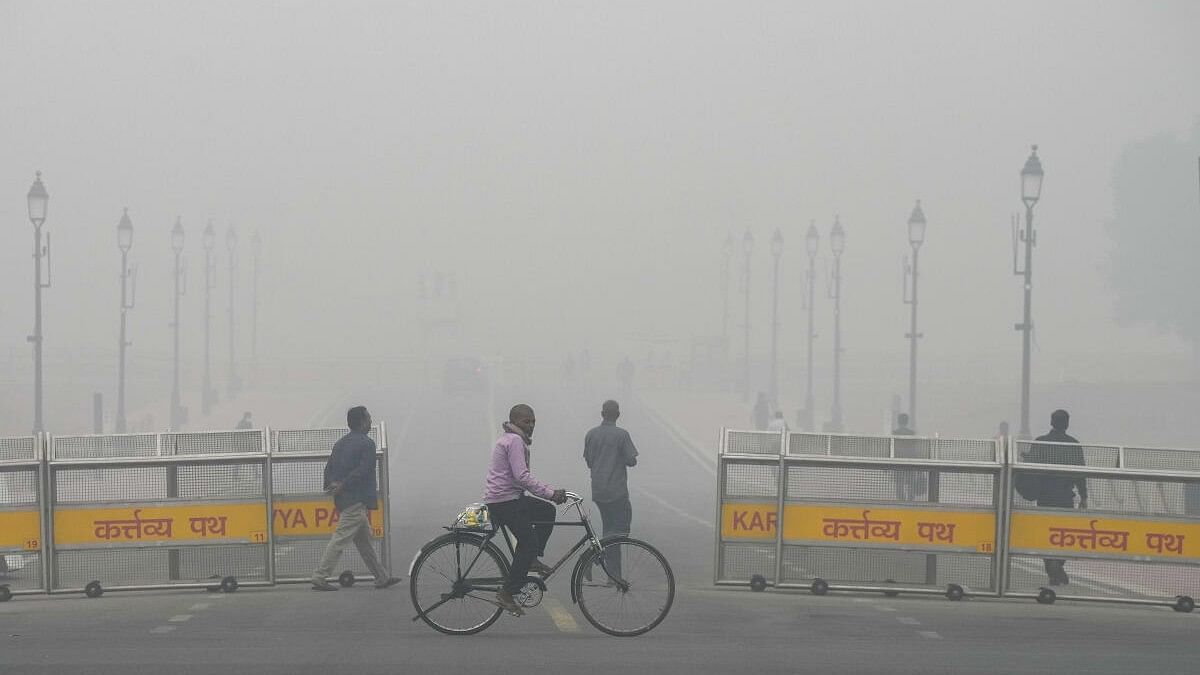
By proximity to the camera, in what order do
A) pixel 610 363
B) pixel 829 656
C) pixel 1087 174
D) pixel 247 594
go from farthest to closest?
pixel 1087 174 < pixel 610 363 < pixel 247 594 < pixel 829 656

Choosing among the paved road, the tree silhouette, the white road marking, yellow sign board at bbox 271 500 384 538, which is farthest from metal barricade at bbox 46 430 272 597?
the tree silhouette

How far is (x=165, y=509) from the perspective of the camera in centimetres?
1644

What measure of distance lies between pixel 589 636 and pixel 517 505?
104 cm

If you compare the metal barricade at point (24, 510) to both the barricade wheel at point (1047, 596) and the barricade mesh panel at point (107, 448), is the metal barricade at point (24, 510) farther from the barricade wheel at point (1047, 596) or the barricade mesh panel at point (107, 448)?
the barricade wheel at point (1047, 596)

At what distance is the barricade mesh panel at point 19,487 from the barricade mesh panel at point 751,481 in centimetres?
579

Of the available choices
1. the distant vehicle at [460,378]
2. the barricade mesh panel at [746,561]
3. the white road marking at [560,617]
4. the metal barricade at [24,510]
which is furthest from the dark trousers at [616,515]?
the distant vehicle at [460,378]

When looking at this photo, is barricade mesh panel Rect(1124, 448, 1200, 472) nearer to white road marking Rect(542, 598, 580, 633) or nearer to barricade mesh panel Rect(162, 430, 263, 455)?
white road marking Rect(542, 598, 580, 633)

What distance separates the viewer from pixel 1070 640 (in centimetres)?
1327

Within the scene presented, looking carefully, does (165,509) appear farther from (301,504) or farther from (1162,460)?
(1162,460)

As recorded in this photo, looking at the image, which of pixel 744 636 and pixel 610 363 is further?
pixel 610 363

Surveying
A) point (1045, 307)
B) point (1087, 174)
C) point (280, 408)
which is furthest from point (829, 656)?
point (1087, 174)

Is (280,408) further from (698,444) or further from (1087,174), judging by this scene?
(1087,174)

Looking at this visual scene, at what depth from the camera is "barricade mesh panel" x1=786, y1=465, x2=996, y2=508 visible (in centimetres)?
1636

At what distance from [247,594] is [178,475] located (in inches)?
45.8
